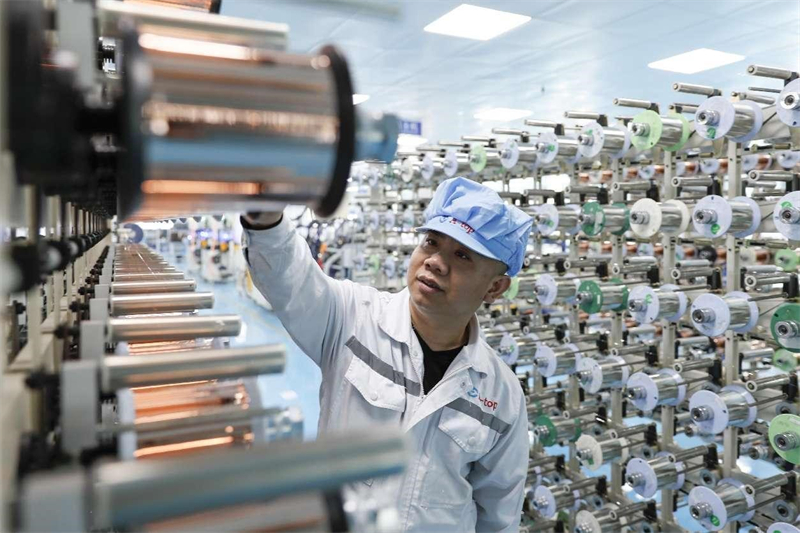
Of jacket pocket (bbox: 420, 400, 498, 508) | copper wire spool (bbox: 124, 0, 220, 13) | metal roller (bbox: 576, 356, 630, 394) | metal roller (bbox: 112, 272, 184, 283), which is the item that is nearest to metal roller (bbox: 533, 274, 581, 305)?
metal roller (bbox: 576, 356, 630, 394)

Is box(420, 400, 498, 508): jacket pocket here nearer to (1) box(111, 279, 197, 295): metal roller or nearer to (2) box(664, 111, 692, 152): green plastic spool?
(1) box(111, 279, 197, 295): metal roller

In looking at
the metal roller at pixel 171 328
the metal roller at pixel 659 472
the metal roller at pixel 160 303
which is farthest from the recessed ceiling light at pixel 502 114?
the metal roller at pixel 171 328

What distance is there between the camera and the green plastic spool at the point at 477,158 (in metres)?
4.45

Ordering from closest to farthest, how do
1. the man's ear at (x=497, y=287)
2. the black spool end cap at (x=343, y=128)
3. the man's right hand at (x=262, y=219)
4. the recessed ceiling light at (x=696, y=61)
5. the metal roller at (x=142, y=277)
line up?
the black spool end cap at (x=343, y=128) < the man's right hand at (x=262, y=219) < the metal roller at (x=142, y=277) < the man's ear at (x=497, y=287) < the recessed ceiling light at (x=696, y=61)

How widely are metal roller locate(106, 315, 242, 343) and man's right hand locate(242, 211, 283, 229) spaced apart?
11.4 inches

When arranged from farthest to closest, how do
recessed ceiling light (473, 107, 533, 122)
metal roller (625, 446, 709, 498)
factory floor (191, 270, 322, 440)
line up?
recessed ceiling light (473, 107, 533, 122) → factory floor (191, 270, 322, 440) → metal roller (625, 446, 709, 498)

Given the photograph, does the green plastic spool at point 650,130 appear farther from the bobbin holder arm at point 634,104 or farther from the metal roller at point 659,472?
the metal roller at point 659,472

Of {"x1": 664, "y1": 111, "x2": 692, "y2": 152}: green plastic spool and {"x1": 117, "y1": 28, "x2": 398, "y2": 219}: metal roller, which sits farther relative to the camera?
{"x1": 664, "y1": 111, "x2": 692, "y2": 152}: green plastic spool

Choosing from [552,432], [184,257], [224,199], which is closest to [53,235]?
[224,199]

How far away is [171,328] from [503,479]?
1419mm

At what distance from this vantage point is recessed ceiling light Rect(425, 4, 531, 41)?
5047 millimetres

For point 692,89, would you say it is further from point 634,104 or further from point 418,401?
point 418,401

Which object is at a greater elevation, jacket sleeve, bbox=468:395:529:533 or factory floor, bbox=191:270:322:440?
jacket sleeve, bbox=468:395:529:533

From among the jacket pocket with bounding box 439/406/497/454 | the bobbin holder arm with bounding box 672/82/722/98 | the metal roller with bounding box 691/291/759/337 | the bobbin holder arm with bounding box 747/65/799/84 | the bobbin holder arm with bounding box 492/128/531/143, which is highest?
the bobbin holder arm with bounding box 492/128/531/143
